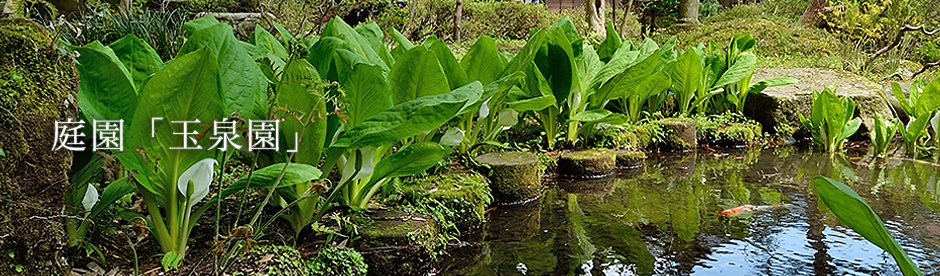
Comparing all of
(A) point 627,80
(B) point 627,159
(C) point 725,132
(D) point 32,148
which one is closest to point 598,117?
(A) point 627,80

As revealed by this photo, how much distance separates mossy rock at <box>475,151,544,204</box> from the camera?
302 centimetres

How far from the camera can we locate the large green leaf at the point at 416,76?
2.17 meters

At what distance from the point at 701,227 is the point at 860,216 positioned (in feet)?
6.20

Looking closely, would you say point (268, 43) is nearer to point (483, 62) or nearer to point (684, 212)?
point (483, 62)

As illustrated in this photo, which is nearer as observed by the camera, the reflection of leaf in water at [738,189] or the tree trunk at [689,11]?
the reflection of leaf in water at [738,189]

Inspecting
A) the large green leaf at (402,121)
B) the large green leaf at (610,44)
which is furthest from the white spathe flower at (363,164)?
the large green leaf at (610,44)

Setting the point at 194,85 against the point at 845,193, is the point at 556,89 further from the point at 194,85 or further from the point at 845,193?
the point at 845,193

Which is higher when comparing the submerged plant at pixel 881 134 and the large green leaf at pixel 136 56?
the large green leaf at pixel 136 56

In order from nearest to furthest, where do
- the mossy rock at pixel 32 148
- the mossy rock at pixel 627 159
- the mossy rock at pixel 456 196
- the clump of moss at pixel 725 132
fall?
the mossy rock at pixel 32 148 < the mossy rock at pixel 456 196 < the mossy rock at pixel 627 159 < the clump of moss at pixel 725 132

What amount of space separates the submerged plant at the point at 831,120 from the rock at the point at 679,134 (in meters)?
0.84

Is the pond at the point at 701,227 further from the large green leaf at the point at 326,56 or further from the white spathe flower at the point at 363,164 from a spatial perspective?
the large green leaf at the point at 326,56

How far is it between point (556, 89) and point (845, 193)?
9.29 feet

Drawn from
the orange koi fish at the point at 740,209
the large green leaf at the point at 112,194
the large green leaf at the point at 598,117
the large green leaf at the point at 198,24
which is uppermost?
the large green leaf at the point at 198,24

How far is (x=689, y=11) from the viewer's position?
13820mm
